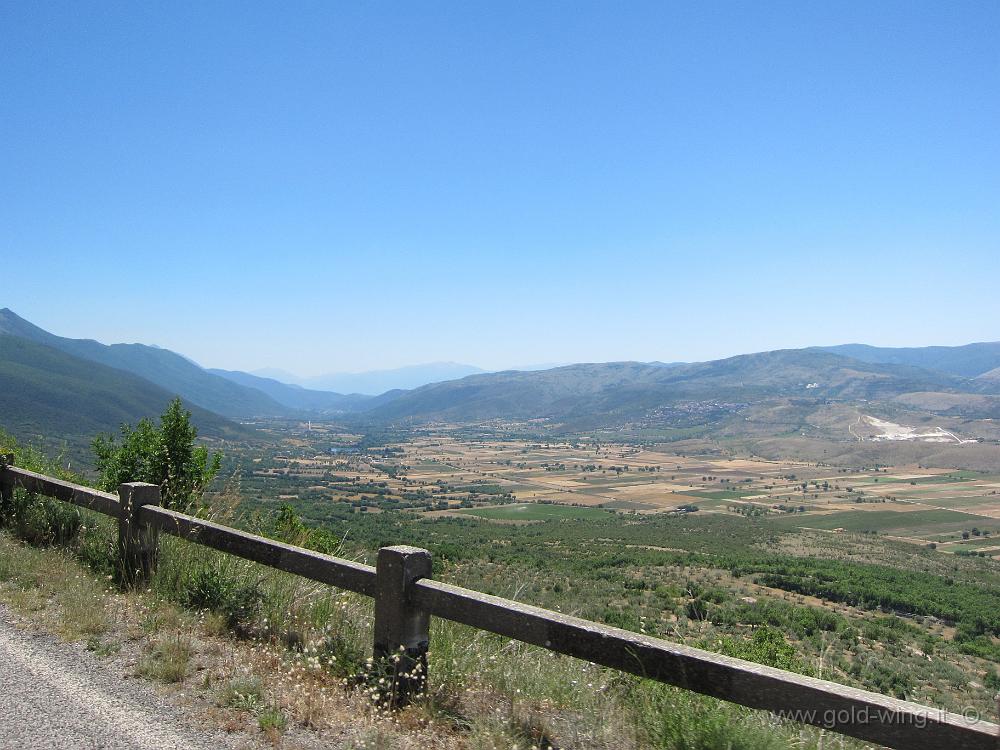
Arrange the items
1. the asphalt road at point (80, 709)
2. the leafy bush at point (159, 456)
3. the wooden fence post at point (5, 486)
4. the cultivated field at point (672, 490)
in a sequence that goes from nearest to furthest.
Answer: the asphalt road at point (80, 709) < the wooden fence post at point (5, 486) < the leafy bush at point (159, 456) < the cultivated field at point (672, 490)

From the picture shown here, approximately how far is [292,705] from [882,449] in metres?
199

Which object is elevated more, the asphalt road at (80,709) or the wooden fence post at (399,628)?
the wooden fence post at (399,628)

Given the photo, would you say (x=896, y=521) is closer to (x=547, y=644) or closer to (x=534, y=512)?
(x=534, y=512)

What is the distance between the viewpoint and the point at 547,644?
348cm

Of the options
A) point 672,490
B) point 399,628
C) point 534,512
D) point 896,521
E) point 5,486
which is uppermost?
point 5,486

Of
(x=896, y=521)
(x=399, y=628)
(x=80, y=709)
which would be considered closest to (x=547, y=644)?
(x=399, y=628)

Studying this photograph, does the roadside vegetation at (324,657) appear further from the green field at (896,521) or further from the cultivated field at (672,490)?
the green field at (896,521)

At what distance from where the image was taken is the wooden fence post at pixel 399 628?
12.9ft

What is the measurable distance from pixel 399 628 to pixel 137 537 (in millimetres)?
3445

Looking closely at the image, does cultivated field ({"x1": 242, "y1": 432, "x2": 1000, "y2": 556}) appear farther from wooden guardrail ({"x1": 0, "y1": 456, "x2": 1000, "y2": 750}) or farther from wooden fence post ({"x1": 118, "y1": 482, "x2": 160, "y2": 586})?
wooden guardrail ({"x1": 0, "y1": 456, "x2": 1000, "y2": 750})

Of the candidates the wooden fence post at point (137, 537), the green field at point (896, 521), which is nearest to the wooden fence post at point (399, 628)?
the wooden fence post at point (137, 537)

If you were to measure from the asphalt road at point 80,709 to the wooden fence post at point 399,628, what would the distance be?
37.3 inches

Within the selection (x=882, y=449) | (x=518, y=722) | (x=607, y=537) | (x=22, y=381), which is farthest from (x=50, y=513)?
(x=22, y=381)

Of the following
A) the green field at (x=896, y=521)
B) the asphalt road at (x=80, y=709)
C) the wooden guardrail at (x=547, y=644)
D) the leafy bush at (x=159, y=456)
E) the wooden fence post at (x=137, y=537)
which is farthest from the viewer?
the green field at (x=896, y=521)
